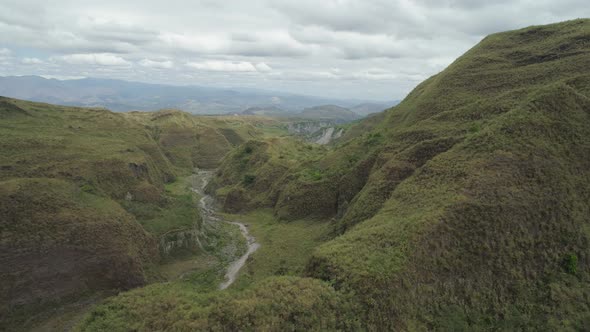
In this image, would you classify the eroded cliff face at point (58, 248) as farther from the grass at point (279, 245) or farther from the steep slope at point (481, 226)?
the steep slope at point (481, 226)

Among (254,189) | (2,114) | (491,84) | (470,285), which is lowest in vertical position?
(254,189)

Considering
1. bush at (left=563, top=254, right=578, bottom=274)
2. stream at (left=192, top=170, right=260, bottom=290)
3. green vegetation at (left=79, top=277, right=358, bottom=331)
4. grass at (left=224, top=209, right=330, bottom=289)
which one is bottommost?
stream at (left=192, top=170, right=260, bottom=290)

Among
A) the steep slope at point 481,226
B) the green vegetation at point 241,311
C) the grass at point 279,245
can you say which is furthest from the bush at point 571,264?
the grass at point 279,245

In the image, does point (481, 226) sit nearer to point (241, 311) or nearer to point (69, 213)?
point (241, 311)

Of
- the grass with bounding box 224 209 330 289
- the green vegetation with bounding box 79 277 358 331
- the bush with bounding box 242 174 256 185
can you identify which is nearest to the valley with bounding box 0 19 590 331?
the green vegetation with bounding box 79 277 358 331

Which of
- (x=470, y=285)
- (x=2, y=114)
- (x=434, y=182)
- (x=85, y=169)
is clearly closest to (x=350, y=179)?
(x=434, y=182)

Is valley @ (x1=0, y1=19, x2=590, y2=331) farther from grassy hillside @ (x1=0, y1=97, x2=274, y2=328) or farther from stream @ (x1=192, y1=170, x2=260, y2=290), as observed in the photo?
stream @ (x1=192, y1=170, x2=260, y2=290)

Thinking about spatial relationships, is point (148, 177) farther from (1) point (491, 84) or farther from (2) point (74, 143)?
(1) point (491, 84)

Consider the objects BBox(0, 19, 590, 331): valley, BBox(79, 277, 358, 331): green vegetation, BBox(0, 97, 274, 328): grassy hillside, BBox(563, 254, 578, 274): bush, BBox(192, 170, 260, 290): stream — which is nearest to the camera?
BBox(79, 277, 358, 331): green vegetation
